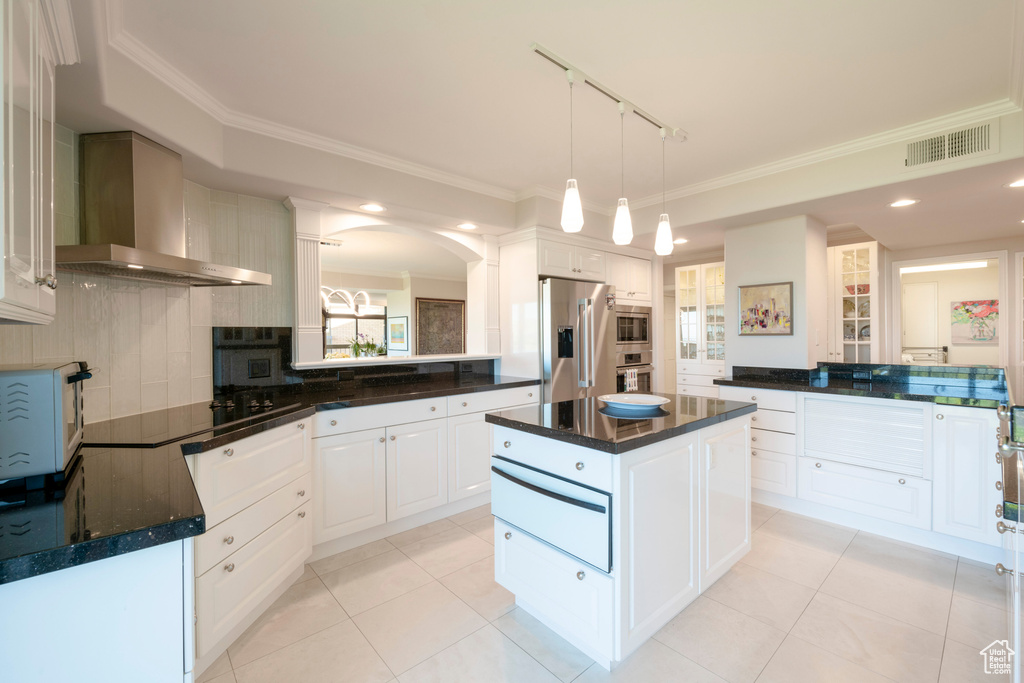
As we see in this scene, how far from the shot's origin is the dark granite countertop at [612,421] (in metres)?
1.61

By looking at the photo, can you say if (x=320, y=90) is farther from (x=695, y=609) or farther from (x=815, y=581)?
(x=815, y=581)

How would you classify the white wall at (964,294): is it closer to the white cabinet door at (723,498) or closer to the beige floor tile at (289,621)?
the white cabinet door at (723,498)

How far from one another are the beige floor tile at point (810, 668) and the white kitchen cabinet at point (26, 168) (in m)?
2.45

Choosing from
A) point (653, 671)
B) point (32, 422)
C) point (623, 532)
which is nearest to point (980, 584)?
point (653, 671)

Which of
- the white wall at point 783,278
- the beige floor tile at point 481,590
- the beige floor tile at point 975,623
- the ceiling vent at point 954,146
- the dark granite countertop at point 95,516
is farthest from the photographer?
the white wall at point 783,278

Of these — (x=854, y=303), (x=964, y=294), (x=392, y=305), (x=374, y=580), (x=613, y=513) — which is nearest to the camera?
(x=613, y=513)

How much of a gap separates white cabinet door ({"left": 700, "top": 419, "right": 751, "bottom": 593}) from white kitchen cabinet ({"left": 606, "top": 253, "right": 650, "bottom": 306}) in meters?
2.26

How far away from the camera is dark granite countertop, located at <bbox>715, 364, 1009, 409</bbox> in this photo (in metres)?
2.66

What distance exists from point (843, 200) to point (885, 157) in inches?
13.6

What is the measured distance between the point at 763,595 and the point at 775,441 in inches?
55.2

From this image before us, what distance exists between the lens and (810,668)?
1662 millimetres

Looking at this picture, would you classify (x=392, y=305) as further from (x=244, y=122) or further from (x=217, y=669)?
(x=217, y=669)

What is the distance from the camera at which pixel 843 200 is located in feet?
9.96

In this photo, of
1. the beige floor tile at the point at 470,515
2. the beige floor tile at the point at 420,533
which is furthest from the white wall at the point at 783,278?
the beige floor tile at the point at 420,533
